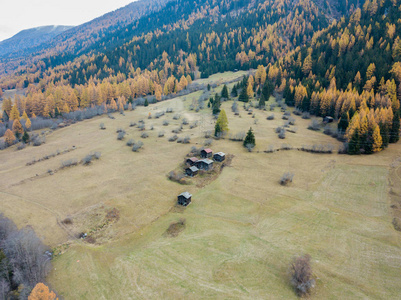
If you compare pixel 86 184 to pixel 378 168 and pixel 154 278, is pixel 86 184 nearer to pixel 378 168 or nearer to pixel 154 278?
pixel 154 278

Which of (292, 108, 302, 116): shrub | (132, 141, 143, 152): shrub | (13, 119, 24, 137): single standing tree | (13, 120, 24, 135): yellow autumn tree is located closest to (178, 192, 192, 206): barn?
(132, 141, 143, 152): shrub

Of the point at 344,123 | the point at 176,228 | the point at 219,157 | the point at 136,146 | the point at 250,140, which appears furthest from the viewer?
the point at 344,123

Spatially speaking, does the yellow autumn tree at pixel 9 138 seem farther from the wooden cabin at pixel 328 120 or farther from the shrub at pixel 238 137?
the wooden cabin at pixel 328 120

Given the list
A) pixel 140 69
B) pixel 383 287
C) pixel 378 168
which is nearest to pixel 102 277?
pixel 383 287

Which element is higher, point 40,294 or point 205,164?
point 40,294

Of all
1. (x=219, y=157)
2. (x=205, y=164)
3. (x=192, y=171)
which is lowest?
(x=219, y=157)

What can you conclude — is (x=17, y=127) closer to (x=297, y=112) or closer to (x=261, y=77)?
(x=297, y=112)

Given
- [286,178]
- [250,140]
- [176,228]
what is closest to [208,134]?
[250,140]
